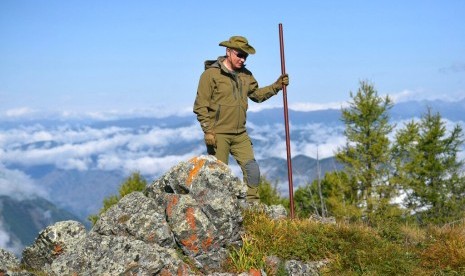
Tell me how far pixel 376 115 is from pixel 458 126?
7079mm

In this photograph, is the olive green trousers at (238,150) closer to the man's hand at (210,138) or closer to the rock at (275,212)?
the man's hand at (210,138)

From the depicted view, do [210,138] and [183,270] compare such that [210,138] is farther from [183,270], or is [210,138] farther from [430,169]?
[430,169]

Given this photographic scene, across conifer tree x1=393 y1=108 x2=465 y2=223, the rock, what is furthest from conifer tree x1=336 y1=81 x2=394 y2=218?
the rock

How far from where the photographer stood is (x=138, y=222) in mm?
9180

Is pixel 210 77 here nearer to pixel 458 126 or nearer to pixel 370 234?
pixel 370 234

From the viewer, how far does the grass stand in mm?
9398

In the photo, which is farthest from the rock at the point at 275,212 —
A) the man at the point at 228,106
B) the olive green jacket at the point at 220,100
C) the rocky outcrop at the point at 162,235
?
the olive green jacket at the point at 220,100

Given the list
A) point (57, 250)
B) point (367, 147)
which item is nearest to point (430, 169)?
point (367, 147)

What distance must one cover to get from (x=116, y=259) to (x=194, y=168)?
1990 millimetres

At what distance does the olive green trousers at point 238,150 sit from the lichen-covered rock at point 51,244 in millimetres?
2865

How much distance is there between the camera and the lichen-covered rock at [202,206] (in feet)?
30.0

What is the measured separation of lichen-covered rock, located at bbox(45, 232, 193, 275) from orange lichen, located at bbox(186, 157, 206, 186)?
121 cm

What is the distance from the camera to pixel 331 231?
34.5 ft

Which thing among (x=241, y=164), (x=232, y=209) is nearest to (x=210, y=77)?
(x=241, y=164)
